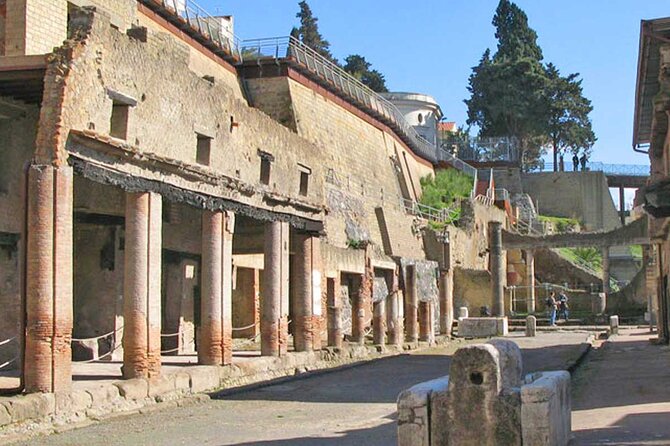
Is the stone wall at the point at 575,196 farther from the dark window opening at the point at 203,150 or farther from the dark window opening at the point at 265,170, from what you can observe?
the dark window opening at the point at 203,150

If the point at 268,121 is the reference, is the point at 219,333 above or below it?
below

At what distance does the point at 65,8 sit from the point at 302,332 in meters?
9.36

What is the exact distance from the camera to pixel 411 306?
31.0 m

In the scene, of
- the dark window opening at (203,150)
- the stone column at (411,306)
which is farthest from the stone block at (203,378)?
the stone column at (411,306)

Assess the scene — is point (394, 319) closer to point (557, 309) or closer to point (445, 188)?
point (557, 309)

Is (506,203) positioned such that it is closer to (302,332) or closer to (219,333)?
(302,332)

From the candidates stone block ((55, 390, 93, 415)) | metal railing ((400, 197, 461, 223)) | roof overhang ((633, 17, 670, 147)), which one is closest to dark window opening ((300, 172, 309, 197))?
roof overhang ((633, 17, 670, 147))

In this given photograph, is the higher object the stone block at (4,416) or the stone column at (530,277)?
the stone column at (530,277)

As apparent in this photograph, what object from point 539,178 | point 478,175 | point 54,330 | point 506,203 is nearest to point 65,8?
point 54,330

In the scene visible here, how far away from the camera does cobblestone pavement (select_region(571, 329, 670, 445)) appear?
10.1 metres

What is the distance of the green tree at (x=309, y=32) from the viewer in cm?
7269

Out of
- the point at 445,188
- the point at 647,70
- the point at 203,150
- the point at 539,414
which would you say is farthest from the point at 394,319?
the point at 445,188

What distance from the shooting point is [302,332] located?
23469 mm

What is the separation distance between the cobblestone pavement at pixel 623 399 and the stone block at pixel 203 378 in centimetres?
646
